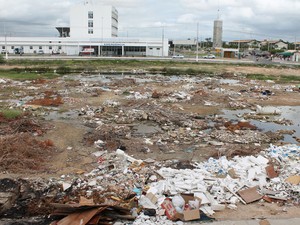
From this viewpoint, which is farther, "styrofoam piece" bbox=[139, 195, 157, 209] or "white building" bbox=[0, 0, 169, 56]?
"white building" bbox=[0, 0, 169, 56]

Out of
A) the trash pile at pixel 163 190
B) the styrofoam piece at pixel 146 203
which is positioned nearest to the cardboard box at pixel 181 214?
the trash pile at pixel 163 190

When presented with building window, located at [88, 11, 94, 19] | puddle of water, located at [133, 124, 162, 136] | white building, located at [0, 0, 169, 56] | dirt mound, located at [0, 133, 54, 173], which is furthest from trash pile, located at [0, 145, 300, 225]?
building window, located at [88, 11, 94, 19]

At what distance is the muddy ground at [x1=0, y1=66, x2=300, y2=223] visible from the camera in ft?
30.5

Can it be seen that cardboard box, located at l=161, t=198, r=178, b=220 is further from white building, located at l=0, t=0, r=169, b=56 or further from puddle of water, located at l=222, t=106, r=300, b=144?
white building, located at l=0, t=0, r=169, b=56

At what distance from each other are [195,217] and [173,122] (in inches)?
330

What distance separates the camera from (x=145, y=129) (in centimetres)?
1372

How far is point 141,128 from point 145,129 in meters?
0.22

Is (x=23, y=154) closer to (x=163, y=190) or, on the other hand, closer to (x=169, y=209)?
(x=163, y=190)

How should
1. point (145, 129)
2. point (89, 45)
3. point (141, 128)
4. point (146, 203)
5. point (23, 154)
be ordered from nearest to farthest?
point (146, 203), point (23, 154), point (145, 129), point (141, 128), point (89, 45)

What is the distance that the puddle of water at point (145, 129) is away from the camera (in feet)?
42.9

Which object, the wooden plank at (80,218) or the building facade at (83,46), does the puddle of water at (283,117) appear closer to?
the wooden plank at (80,218)

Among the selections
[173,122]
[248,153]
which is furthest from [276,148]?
[173,122]

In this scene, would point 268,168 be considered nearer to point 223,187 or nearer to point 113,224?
point 223,187

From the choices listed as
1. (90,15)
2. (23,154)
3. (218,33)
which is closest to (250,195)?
(23,154)
